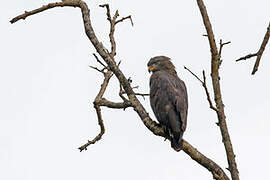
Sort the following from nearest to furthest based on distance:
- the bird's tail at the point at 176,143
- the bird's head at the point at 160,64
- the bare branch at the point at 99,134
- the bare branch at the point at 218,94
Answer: the bare branch at the point at 218,94 → the bare branch at the point at 99,134 → the bird's tail at the point at 176,143 → the bird's head at the point at 160,64

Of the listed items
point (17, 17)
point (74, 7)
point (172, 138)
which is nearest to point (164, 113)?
point (172, 138)

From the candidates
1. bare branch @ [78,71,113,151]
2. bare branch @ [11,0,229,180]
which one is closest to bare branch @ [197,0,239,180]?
bare branch @ [11,0,229,180]

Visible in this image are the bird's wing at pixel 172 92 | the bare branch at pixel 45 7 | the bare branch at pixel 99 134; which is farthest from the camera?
the bird's wing at pixel 172 92

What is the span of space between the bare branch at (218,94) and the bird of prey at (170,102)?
7.33 feet

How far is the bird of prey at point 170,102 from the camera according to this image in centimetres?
804

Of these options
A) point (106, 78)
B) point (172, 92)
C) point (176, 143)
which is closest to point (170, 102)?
point (172, 92)

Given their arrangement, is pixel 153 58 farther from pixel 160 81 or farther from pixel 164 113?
pixel 164 113

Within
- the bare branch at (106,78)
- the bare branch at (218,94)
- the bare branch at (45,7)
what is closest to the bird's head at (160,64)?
the bare branch at (106,78)

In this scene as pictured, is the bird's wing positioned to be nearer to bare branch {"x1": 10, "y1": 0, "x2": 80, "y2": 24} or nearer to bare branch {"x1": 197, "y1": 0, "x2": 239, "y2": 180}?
bare branch {"x1": 10, "y1": 0, "x2": 80, "y2": 24}

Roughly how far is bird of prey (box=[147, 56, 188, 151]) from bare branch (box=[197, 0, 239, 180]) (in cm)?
223

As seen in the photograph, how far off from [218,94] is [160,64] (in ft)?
15.6

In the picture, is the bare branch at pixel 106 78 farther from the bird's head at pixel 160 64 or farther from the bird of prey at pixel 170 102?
the bird's head at pixel 160 64

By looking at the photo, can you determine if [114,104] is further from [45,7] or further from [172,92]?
[172,92]

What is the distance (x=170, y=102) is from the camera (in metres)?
8.45
